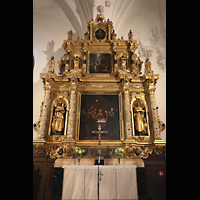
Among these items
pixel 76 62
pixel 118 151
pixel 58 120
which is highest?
pixel 76 62

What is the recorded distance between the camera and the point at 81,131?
7648 mm

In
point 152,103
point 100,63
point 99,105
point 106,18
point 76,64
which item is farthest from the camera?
point 106,18

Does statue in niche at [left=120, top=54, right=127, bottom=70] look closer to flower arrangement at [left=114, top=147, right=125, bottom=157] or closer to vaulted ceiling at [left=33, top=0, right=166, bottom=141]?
vaulted ceiling at [left=33, top=0, right=166, bottom=141]

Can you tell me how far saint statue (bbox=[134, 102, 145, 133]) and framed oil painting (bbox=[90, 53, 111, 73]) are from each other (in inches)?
100

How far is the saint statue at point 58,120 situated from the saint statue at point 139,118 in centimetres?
336

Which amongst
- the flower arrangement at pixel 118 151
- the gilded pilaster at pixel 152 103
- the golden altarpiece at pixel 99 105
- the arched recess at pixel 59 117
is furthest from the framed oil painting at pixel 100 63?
the flower arrangement at pixel 118 151

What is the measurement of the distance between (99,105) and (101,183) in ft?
11.5

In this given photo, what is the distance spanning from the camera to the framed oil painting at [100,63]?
9.11 metres

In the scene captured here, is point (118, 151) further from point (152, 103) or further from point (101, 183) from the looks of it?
point (152, 103)

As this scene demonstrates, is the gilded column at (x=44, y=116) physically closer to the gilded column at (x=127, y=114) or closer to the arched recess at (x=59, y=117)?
the arched recess at (x=59, y=117)

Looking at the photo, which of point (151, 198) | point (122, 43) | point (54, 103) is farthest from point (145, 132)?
point (122, 43)

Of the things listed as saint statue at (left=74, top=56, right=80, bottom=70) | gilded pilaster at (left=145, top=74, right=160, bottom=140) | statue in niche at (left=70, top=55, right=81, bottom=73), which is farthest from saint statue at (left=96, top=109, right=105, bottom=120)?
saint statue at (left=74, top=56, right=80, bottom=70)

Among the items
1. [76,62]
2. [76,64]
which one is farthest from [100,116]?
[76,62]

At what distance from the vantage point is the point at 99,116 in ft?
25.9
